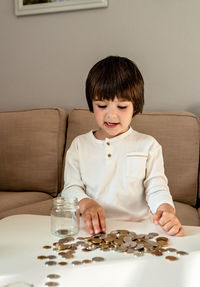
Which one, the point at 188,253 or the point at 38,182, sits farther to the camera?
the point at 38,182

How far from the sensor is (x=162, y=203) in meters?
1.20

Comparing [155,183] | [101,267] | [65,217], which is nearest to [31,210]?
[155,183]

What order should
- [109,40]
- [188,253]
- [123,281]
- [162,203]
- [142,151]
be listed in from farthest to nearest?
[109,40], [142,151], [162,203], [188,253], [123,281]

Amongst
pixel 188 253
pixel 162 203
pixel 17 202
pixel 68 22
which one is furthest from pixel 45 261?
pixel 68 22

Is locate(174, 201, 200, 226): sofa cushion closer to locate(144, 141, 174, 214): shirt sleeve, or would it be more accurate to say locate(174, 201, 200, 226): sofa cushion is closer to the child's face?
locate(144, 141, 174, 214): shirt sleeve

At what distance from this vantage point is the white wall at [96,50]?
2346 mm

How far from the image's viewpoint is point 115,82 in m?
1.31

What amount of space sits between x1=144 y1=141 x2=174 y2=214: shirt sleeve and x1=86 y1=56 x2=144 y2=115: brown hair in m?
0.19

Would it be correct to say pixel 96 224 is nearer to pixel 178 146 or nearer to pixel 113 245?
pixel 113 245

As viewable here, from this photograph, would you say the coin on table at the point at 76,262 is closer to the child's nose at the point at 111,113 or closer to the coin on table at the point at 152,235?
the coin on table at the point at 152,235

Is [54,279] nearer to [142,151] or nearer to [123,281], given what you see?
[123,281]

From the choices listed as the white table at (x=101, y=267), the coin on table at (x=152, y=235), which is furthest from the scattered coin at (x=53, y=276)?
the coin on table at (x=152, y=235)

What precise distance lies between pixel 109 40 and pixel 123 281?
1973 mm

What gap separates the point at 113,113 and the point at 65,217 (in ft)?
1.43
